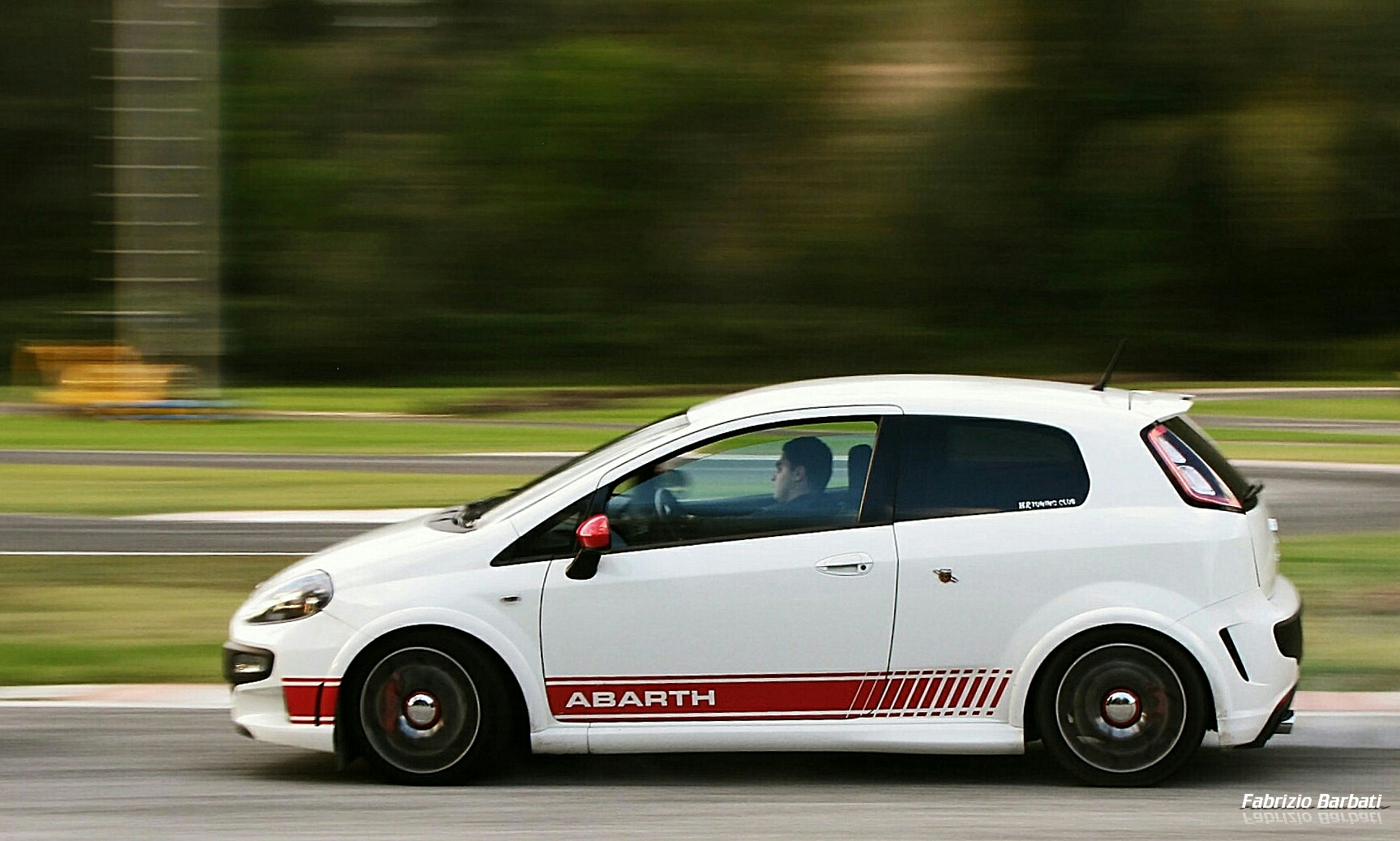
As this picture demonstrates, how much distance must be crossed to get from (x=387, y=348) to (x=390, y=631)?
1470 inches

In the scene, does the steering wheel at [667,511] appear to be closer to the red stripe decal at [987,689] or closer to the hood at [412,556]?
the hood at [412,556]

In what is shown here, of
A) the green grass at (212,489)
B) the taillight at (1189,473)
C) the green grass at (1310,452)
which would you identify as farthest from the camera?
the green grass at (1310,452)

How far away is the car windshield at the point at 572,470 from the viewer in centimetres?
616

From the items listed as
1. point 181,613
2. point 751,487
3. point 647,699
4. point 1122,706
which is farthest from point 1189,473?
point 181,613

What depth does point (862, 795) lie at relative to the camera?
5875 mm

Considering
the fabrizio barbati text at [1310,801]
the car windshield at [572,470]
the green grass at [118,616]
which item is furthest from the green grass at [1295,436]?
the car windshield at [572,470]

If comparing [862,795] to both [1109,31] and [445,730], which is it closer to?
[445,730]

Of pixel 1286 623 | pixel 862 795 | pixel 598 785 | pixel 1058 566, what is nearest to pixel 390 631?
pixel 598 785

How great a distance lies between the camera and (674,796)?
5918mm

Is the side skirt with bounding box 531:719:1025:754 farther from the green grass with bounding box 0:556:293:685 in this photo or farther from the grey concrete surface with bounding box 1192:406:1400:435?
the grey concrete surface with bounding box 1192:406:1400:435

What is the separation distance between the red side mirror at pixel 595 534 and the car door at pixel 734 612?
0.05m

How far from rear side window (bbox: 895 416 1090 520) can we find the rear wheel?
152 centimetres

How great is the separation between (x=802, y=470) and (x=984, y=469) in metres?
0.62

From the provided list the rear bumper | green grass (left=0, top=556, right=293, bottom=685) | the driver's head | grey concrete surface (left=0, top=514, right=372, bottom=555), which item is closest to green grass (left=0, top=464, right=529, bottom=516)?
grey concrete surface (left=0, top=514, right=372, bottom=555)
